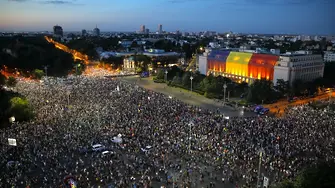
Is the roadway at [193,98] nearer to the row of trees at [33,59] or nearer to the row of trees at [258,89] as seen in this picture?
the row of trees at [258,89]

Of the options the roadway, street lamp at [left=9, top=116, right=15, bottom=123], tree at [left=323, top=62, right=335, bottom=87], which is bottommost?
the roadway

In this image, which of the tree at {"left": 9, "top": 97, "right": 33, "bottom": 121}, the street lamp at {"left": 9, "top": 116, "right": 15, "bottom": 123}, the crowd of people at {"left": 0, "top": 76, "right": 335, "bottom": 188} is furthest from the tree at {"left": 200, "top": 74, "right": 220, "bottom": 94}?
the street lamp at {"left": 9, "top": 116, "right": 15, "bottom": 123}

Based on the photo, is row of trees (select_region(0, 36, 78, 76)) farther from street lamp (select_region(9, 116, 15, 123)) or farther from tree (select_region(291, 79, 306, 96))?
tree (select_region(291, 79, 306, 96))

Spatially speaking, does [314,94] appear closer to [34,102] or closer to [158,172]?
[158,172]

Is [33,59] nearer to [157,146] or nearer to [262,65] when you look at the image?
[262,65]

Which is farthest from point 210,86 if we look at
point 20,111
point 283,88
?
point 20,111

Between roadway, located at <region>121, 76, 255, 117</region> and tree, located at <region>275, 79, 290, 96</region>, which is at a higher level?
tree, located at <region>275, 79, 290, 96</region>
